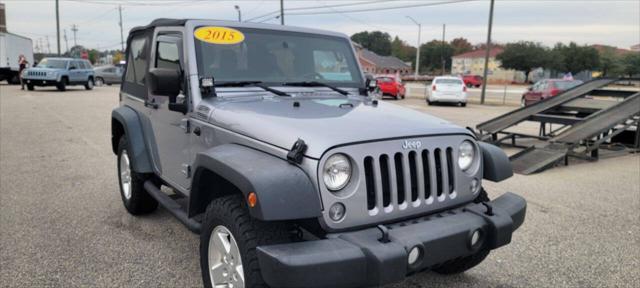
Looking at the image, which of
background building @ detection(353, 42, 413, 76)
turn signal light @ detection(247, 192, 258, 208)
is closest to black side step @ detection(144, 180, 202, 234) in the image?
turn signal light @ detection(247, 192, 258, 208)

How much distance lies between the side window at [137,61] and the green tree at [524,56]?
8008cm

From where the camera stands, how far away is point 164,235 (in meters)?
4.46

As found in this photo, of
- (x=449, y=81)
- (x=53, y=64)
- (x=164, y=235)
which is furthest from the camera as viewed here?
(x=53, y=64)

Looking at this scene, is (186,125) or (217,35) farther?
(217,35)

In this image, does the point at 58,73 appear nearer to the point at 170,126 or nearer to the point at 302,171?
the point at 170,126

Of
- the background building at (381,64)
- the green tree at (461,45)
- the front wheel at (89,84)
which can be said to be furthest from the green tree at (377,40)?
the front wheel at (89,84)

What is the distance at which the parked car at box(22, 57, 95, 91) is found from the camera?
2397cm

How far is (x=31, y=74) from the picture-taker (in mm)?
24031

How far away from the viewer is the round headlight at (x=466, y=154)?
303 cm

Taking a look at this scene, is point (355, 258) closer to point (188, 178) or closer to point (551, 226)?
point (188, 178)

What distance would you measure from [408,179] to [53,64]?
26.6 meters

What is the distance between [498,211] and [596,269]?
1.57 m

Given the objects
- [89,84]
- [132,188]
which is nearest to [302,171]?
[132,188]

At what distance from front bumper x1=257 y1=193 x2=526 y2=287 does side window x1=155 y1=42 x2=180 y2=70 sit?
7.07 feet
